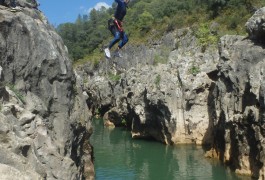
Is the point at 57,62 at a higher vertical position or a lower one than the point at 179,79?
lower

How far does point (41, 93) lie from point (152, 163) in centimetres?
1561

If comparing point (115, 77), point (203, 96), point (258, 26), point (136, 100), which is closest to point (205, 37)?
point (136, 100)

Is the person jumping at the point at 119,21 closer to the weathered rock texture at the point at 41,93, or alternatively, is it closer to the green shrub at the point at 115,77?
the weathered rock texture at the point at 41,93

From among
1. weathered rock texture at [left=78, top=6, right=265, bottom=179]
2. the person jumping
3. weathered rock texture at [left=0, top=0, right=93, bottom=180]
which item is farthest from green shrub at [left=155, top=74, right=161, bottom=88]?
the person jumping

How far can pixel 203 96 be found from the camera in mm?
31969

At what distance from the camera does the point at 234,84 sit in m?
24.2

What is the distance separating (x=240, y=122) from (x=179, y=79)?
10860 millimetres

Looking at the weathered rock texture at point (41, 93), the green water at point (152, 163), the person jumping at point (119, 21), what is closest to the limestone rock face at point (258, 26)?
the green water at point (152, 163)

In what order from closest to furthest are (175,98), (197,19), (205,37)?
(175,98)
(205,37)
(197,19)

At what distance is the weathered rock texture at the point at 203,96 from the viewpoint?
22188 millimetres

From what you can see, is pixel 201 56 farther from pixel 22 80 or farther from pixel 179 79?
pixel 22 80

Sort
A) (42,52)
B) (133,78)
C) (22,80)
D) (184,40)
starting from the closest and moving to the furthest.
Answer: (22,80) → (42,52) → (133,78) → (184,40)

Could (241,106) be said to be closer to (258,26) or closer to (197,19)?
(258,26)

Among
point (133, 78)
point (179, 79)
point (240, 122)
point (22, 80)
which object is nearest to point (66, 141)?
point (22, 80)
